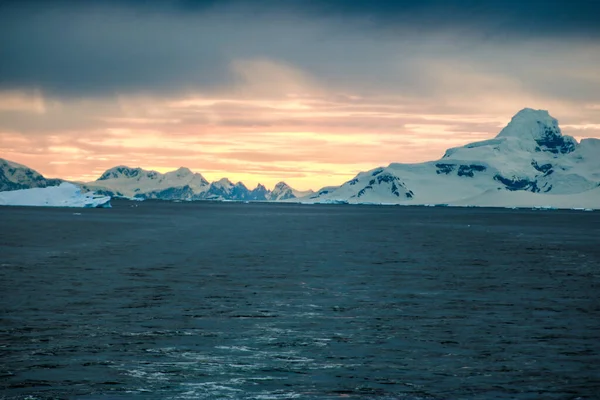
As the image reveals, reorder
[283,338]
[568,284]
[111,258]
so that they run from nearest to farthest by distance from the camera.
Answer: [283,338]
[568,284]
[111,258]

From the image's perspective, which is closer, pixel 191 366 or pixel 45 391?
pixel 45 391

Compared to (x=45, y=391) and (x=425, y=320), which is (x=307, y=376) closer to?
(x=45, y=391)

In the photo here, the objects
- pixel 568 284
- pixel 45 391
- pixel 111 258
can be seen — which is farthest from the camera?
pixel 111 258

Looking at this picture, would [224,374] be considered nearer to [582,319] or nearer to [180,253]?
[582,319]

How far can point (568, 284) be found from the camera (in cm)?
4394

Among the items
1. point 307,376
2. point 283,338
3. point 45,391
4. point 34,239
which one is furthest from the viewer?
point 34,239

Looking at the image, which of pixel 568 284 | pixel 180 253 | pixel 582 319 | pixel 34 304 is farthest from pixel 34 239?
pixel 582 319

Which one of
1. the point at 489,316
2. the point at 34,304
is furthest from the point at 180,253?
the point at 489,316

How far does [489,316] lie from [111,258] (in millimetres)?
37760

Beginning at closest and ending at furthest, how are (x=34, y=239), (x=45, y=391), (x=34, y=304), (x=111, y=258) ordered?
(x=45, y=391)
(x=34, y=304)
(x=111, y=258)
(x=34, y=239)

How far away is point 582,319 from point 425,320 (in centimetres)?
654

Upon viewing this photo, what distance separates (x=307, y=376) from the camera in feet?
65.1

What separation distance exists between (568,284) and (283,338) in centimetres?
2498

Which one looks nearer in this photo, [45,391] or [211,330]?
[45,391]
